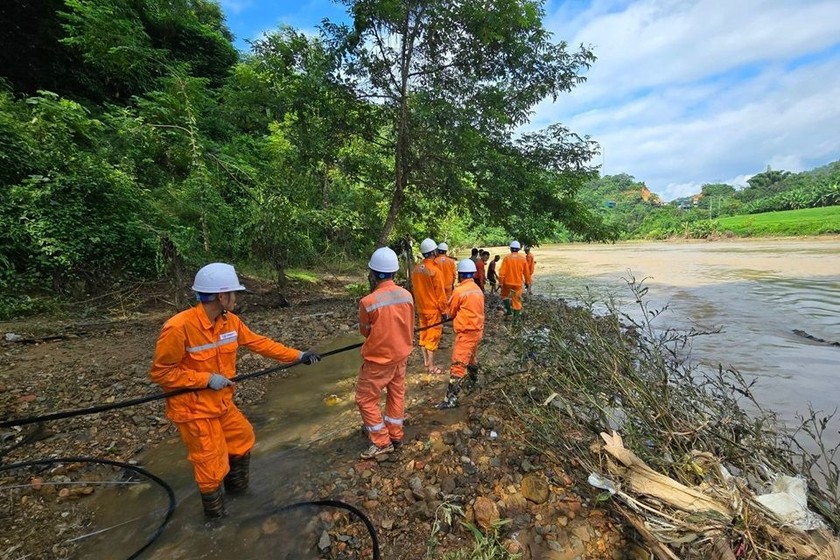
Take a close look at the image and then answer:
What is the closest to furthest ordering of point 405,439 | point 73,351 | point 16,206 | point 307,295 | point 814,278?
1. point 405,439
2. point 73,351
3. point 16,206
4. point 307,295
5. point 814,278

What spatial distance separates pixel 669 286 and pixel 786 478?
52.8 ft

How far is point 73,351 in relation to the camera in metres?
6.07

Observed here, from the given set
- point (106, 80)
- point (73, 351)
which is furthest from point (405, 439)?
point (106, 80)

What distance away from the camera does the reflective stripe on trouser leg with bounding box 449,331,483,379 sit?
4.48m

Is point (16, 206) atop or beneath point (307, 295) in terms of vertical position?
atop

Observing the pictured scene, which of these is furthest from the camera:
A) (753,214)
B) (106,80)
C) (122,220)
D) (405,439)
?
(753,214)

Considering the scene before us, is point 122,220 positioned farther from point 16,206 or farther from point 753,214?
point 753,214

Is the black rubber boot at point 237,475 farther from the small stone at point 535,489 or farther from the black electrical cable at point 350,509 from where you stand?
the small stone at point 535,489

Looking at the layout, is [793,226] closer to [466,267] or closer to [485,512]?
[466,267]

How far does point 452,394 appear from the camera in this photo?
14.8ft

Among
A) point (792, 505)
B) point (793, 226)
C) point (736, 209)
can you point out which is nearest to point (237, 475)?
point (792, 505)

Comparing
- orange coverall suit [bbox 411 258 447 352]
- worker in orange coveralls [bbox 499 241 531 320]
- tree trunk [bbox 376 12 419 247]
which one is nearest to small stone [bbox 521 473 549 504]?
orange coverall suit [bbox 411 258 447 352]

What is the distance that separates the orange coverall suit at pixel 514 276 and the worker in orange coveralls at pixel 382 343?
4.93 meters

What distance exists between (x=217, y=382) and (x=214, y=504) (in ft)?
2.99
